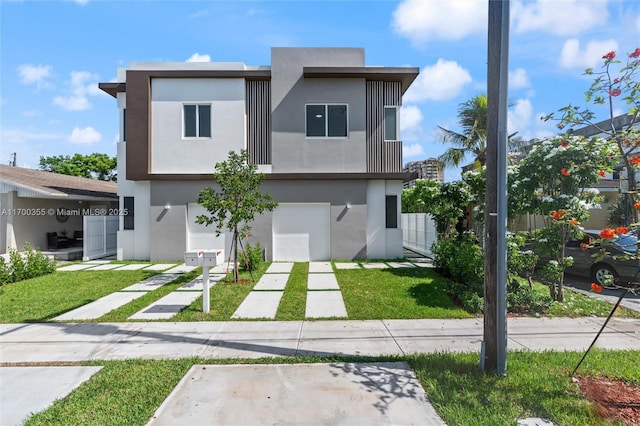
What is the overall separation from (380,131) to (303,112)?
3.02 m

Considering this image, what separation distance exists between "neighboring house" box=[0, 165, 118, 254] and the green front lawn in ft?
20.3

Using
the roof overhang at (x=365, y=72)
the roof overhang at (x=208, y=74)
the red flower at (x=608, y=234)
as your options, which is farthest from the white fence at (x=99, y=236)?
the red flower at (x=608, y=234)

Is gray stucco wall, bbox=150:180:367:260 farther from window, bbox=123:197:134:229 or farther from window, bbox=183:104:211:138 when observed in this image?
window, bbox=183:104:211:138

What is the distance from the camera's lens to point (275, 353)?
457cm

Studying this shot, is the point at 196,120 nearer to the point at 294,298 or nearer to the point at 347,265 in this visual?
the point at 347,265

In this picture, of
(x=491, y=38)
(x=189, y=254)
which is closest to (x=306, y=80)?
(x=189, y=254)

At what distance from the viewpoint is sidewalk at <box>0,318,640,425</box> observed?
10.7ft

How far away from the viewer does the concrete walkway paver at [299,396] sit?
3115mm

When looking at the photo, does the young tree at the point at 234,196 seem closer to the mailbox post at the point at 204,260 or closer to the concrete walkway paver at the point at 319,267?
the mailbox post at the point at 204,260

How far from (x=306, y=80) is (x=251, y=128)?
275cm

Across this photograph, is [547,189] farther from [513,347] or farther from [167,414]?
[167,414]

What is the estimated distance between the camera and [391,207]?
42.0 feet

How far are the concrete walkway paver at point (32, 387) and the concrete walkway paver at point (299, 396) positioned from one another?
1.24 m

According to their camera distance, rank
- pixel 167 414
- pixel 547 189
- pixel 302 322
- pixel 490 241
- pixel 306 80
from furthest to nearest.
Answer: pixel 306 80 < pixel 547 189 < pixel 302 322 < pixel 490 241 < pixel 167 414
